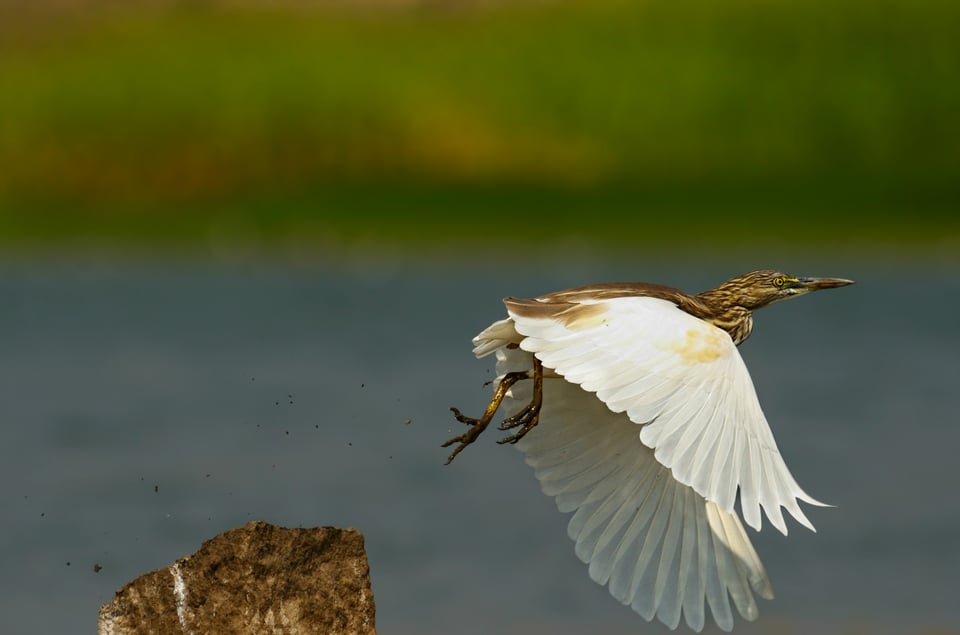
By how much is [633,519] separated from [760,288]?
128 cm

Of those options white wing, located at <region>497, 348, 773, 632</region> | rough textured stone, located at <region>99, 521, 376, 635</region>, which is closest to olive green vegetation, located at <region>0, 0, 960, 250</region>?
white wing, located at <region>497, 348, 773, 632</region>

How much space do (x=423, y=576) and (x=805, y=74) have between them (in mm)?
42007

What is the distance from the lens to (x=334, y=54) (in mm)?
52594

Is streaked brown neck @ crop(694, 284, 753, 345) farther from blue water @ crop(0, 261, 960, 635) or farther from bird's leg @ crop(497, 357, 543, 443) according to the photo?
blue water @ crop(0, 261, 960, 635)

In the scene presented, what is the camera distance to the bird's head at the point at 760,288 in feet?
26.7

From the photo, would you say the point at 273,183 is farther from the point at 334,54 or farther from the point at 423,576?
the point at 423,576

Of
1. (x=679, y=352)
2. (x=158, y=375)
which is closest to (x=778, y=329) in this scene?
(x=158, y=375)

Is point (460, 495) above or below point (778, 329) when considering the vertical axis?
below

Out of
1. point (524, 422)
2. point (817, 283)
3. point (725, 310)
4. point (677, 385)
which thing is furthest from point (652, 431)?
point (817, 283)

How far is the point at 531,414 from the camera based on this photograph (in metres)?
7.52

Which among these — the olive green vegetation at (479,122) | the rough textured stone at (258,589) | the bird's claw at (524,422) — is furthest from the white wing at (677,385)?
the olive green vegetation at (479,122)

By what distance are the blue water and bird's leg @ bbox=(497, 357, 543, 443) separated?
329 cm

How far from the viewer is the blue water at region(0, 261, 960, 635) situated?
11.5 m

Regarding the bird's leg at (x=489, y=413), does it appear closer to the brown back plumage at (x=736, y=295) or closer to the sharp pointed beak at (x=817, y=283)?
the brown back plumage at (x=736, y=295)
